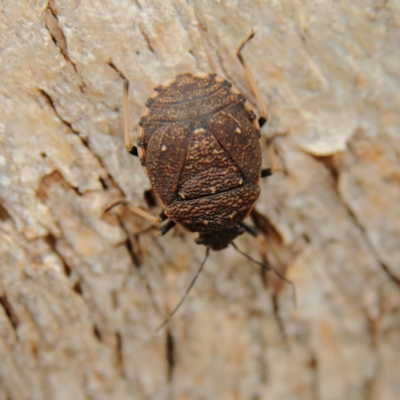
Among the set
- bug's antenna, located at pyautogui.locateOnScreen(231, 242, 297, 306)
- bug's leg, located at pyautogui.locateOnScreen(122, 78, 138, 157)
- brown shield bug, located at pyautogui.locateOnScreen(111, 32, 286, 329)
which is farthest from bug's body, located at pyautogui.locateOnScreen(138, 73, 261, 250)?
bug's antenna, located at pyautogui.locateOnScreen(231, 242, 297, 306)

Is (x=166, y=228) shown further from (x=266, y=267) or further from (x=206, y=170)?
(x=266, y=267)

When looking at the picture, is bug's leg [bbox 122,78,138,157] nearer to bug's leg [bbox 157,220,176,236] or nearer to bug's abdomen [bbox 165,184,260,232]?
bug's abdomen [bbox 165,184,260,232]

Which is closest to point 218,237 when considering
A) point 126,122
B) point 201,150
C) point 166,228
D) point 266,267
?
point 166,228

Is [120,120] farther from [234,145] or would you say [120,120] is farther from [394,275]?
[394,275]

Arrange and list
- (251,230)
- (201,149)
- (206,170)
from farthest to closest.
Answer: (251,230)
(206,170)
(201,149)

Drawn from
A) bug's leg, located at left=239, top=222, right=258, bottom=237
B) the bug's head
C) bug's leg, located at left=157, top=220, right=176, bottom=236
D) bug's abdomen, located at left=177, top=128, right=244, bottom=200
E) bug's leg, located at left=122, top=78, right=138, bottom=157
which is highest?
bug's leg, located at left=122, top=78, right=138, bottom=157

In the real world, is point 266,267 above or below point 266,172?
below

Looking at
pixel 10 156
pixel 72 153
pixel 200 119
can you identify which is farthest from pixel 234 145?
pixel 10 156
